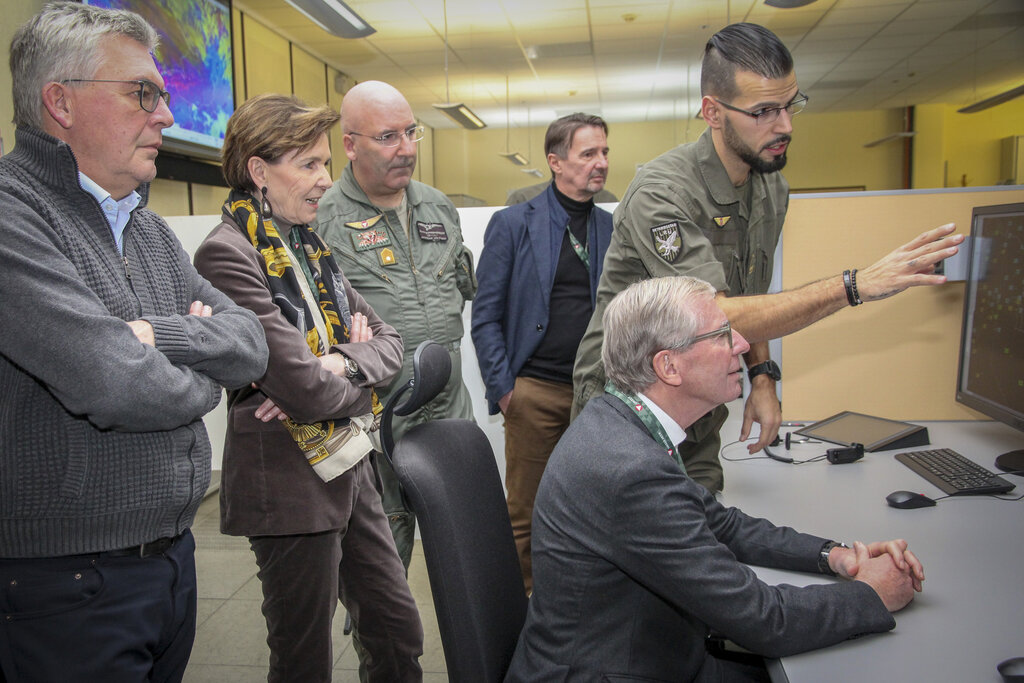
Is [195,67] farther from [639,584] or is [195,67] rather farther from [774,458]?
[639,584]

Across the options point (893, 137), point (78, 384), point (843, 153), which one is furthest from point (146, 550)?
point (843, 153)

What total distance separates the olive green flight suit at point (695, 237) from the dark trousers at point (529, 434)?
0.60 m

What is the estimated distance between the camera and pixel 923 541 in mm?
1190

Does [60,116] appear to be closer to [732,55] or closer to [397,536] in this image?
[732,55]

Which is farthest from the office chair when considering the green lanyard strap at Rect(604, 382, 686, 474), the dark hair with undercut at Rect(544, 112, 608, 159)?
the dark hair with undercut at Rect(544, 112, 608, 159)

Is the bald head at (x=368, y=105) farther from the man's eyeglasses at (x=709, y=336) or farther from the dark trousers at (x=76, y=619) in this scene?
the dark trousers at (x=76, y=619)

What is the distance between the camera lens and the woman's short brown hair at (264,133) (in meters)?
1.47

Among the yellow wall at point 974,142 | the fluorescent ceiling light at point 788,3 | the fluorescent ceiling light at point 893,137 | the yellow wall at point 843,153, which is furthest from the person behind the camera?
the yellow wall at point 843,153

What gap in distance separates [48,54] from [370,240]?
1041mm

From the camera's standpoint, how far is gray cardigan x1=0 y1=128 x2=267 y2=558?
3.06 feet

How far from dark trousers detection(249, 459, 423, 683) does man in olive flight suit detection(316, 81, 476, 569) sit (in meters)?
0.45

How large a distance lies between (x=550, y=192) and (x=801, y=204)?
83cm

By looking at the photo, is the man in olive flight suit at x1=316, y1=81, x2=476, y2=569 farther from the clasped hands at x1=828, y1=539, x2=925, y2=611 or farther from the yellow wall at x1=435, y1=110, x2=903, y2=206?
the yellow wall at x1=435, y1=110, x2=903, y2=206

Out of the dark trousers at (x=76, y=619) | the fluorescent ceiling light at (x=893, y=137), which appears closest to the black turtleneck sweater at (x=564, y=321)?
the dark trousers at (x=76, y=619)
